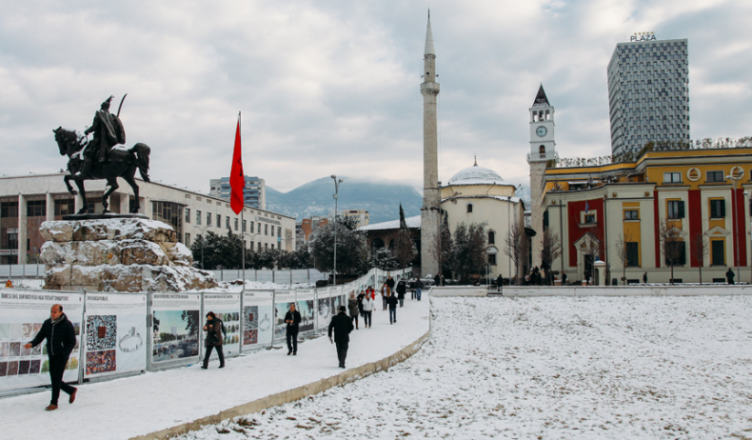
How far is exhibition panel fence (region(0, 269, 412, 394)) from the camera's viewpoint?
917 centimetres

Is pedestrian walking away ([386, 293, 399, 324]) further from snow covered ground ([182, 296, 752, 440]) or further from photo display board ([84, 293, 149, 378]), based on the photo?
photo display board ([84, 293, 149, 378])

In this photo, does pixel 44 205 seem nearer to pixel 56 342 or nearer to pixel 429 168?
pixel 429 168

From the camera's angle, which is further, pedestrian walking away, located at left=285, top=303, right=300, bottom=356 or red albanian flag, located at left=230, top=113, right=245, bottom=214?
red albanian flag, located at left=230, top=113, right=245, bottom=214

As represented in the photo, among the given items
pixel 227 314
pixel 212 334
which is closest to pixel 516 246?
pixel 227 314

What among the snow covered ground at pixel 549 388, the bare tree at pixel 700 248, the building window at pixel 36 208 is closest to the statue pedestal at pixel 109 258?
the snow covered ground at pixel 549 388

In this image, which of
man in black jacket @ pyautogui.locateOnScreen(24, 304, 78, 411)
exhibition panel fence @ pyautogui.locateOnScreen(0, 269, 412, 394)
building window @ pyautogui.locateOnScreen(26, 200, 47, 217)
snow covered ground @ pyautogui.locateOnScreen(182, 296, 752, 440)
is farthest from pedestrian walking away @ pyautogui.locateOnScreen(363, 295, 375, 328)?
building window @ pyautogui.locateOnScreen(26, 200, 47, 217)

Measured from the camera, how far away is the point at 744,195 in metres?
42.4

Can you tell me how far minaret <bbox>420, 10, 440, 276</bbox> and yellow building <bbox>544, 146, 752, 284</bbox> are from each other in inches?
889

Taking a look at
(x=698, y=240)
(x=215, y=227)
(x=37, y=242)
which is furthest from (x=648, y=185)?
(x=37, y=242)

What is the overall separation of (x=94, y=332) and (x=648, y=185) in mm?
41845

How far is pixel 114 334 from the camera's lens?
10750mm

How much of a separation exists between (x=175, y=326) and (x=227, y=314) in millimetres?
1652

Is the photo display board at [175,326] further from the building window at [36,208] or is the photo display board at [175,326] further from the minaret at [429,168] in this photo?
the building window at [36,208]

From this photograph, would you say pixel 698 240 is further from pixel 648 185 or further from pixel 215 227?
pixel 215 227
